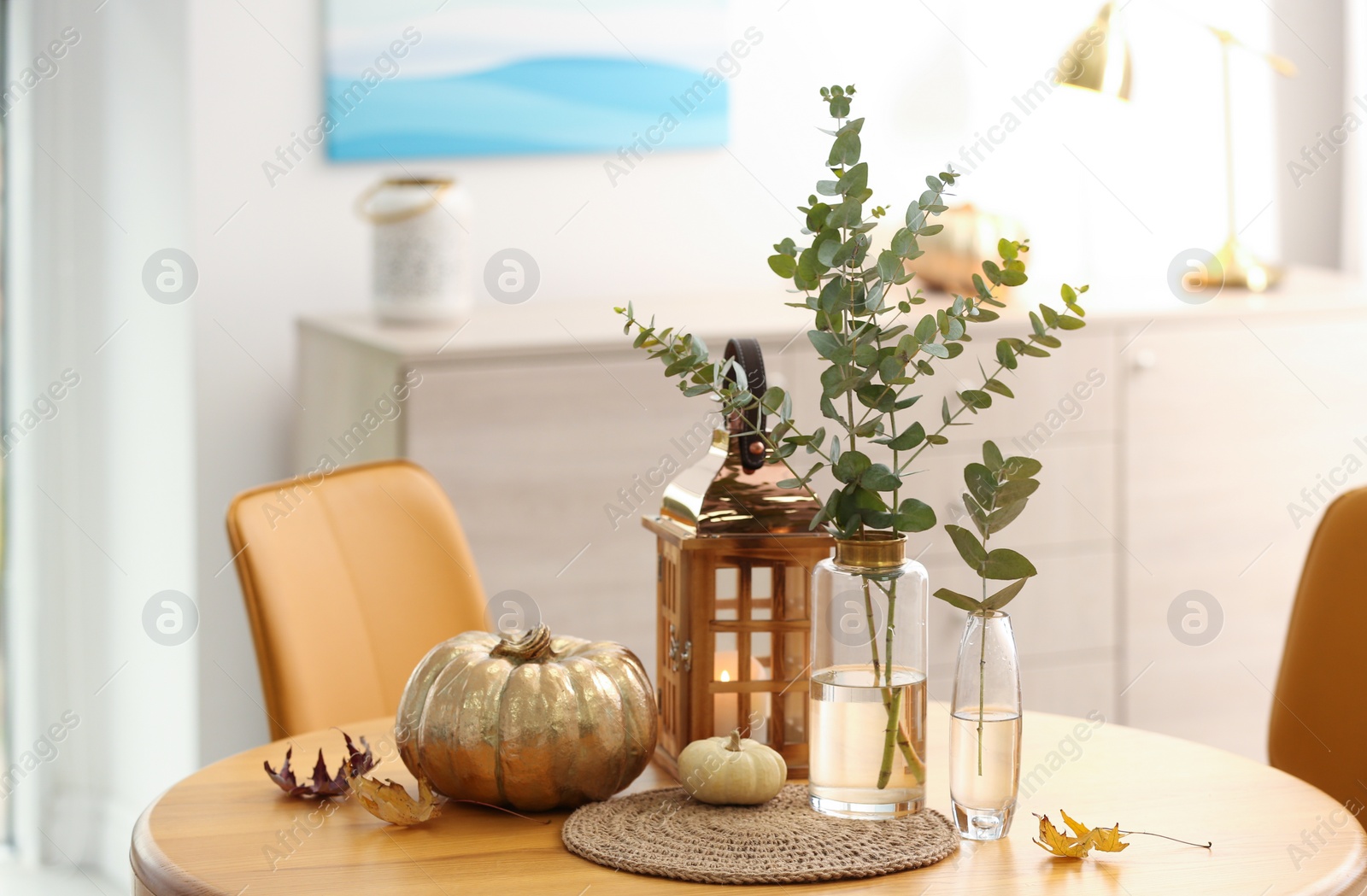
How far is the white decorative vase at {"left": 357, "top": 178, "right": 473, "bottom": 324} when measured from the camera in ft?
9.09

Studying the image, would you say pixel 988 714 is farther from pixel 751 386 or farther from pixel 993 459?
pixel 751 386

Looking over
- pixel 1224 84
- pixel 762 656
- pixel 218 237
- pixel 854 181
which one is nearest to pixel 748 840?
pixel 762 656

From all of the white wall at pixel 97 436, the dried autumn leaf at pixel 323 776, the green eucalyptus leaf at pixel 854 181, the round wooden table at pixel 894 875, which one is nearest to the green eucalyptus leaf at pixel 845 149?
the green eucalyptus leaf at pixel 854 181

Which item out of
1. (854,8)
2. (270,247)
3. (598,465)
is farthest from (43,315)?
(854,8)

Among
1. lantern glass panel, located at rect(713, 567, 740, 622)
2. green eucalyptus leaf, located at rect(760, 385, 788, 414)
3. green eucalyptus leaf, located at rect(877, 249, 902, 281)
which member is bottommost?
lantern glass panel, located at rect(713, 567, 740, 622)

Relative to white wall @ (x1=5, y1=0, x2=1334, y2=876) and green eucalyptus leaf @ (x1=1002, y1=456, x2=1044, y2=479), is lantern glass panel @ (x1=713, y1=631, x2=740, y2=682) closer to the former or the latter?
green eucalyptus leaf @ (x1=1002, y1=456, x2=1044, y2=479)

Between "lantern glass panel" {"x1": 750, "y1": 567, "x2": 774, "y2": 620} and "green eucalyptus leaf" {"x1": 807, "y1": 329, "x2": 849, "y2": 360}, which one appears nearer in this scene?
"green eucalyptus leaf" {"x1": 807, "y1": 329, "x2": 849, "y2": 360}

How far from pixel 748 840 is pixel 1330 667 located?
89 cm

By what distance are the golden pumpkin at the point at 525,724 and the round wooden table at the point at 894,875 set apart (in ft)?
0.13

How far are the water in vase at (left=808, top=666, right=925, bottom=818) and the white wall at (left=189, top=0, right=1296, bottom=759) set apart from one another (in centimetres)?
192

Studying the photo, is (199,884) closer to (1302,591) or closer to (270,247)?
(1302,591)

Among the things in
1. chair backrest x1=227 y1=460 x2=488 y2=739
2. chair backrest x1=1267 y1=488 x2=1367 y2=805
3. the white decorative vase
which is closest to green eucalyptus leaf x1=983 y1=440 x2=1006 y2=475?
chair backrest x1=1267 y1=488 x2=1367 y2=805

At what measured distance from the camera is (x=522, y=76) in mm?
3098

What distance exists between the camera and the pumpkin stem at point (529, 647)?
4.38ft
